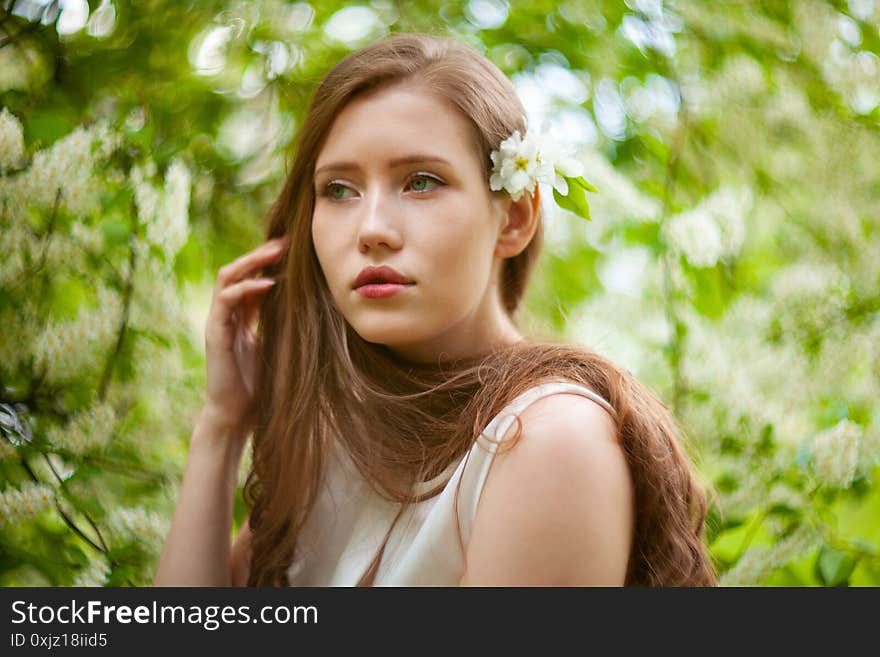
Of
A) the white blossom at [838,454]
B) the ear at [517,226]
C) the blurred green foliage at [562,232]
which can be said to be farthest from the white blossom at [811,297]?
the ear at [517,226]

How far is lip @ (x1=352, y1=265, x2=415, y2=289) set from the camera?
1.60 metres

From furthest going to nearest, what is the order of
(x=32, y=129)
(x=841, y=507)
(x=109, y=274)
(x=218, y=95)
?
1. (x=218, y=95)
2. (x=841, y=507)
3. (x=109, y=274)
4. (x=32, y=129)

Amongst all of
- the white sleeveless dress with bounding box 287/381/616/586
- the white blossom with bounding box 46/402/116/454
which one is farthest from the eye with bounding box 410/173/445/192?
the white blossom with bounding box 46/402/116/454

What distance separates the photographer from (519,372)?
163cm

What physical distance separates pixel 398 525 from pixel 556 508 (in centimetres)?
46

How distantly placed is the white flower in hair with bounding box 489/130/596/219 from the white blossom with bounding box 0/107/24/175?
90 cm

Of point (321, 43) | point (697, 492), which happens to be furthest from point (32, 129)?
point (697, 492)

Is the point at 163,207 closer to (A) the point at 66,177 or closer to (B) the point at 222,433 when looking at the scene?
(A) the point at 66,177

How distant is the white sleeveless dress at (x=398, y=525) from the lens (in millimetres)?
1519

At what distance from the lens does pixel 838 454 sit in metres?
1.96

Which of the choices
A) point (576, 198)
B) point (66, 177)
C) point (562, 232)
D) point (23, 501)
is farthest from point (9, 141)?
point (562, 232)

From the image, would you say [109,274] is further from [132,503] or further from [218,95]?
[218,95]

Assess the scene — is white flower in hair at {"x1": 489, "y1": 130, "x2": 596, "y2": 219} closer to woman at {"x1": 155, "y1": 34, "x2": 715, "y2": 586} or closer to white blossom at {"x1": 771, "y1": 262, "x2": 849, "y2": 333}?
woman at {"x1": 155, "y1": 34, "x2": 715, "y2": 586}

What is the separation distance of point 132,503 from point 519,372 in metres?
0.92
